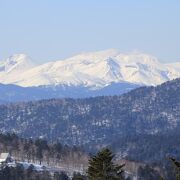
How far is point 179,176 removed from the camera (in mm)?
32000

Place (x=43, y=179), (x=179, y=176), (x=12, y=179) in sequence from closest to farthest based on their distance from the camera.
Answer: (x=179, y=176)
(x=12, y=179)
(x=43, y=179)

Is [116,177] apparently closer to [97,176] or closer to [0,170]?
[97,176]

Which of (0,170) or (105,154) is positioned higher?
(0,170)

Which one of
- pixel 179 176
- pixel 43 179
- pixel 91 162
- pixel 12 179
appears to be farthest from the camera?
pixel 43 179

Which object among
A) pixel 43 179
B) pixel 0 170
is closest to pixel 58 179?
pixel 43 179

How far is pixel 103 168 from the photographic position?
36000 mm

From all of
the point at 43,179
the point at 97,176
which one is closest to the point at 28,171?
the point at 43,179

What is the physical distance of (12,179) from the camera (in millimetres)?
178875

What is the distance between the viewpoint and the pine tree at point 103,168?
35594mm

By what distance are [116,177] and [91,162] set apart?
1729 mm

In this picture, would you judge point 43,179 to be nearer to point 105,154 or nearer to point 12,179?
point 12,179

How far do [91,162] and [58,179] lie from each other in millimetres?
164971

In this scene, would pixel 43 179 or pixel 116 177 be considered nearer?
pixel 116 177

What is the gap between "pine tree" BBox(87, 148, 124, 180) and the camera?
35594 millimetres
